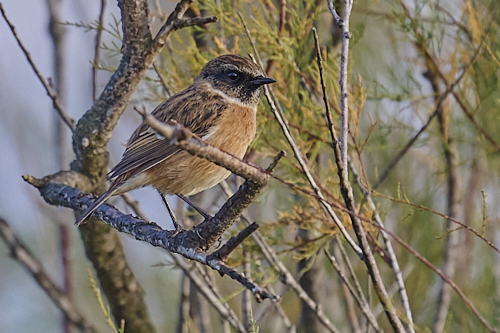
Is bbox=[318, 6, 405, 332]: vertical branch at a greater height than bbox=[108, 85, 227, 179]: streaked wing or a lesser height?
lesser

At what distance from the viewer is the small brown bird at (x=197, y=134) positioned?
371 cm

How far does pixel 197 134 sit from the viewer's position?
→ 3.80 meters

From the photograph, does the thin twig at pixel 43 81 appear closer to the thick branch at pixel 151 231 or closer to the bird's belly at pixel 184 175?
the thick branch at pixel 151 231

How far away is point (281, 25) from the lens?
4.09 meters

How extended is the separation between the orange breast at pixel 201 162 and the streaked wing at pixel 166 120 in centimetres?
9

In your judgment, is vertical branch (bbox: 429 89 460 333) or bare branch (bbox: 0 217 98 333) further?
vertical branch (bbox: 429 89 460 333)

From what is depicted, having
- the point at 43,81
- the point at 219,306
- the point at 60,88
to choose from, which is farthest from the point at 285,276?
the point at 60,88

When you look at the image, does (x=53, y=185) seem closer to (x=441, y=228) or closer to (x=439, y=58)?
(x=439, y=58)

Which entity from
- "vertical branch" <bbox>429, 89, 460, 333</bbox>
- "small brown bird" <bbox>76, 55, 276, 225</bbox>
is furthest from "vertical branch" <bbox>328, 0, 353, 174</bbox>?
"vertical branch" <bbox>429, 89, 460, 333</bbox>

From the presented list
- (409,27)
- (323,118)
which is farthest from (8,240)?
(409,27)

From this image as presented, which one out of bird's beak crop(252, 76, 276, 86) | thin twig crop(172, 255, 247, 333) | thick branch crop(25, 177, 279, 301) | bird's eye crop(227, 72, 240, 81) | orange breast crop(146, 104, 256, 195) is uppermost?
bird's eye crop(227, 72, 240, 81)

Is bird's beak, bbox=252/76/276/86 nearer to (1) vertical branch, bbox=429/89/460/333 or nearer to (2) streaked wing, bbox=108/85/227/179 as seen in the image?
(2) streaked wing, bbox=108/85/227/179

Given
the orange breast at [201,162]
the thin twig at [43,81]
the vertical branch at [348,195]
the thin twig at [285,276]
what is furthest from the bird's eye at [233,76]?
the vertical branch at [348,195]

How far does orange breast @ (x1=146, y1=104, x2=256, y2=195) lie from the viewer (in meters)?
3.71
